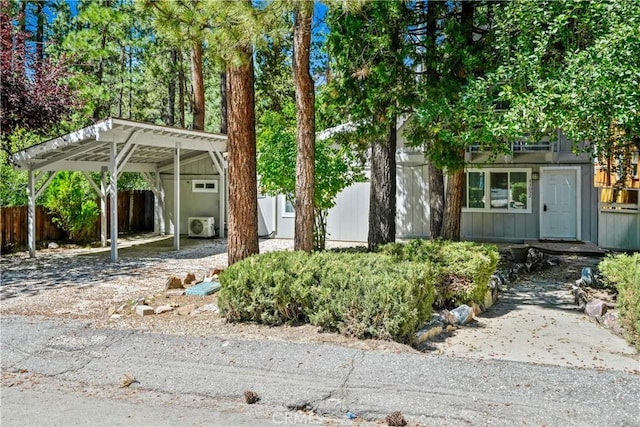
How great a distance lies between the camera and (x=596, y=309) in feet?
21.3

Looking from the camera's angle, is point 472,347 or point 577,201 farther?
point 577,201

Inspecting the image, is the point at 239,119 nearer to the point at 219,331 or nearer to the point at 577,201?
the point at 219,331

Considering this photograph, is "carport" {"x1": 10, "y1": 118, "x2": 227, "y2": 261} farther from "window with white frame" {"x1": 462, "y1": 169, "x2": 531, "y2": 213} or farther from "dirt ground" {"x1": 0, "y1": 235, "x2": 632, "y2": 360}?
"window with white frame" {"x1": 462, "y1": 169, "x2": 531, "y2": 213}

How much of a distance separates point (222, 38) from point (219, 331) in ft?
13.2

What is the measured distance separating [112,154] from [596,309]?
9.65 metres

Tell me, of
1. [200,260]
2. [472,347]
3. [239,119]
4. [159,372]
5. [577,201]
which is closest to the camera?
[159,372]

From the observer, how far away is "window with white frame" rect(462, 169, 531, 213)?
14.9 m

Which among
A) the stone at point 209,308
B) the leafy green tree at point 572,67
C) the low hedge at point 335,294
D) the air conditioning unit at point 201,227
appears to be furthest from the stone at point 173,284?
the air conditioning unit at point 201,227

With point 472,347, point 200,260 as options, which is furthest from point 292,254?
point 200,260

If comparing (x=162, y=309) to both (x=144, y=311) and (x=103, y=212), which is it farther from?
(x=103, y=212)

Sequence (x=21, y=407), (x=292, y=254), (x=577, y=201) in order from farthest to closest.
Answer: (x=577, y=201) < (x=292, y=254) < (x=21, y=407)

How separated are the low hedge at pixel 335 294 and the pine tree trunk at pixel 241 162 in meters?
1.78

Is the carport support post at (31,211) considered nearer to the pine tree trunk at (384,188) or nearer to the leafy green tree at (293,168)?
the leafy green tree at (293,168)

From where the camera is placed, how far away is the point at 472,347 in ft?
17.5
